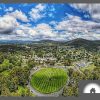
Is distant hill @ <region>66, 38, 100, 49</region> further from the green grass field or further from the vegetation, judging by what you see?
the green grass field

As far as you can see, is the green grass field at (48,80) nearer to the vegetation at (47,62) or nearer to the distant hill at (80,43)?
the vegetation at (47,62)

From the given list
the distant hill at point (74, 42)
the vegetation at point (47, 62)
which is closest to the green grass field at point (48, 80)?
the vegetation at point (47, 62)

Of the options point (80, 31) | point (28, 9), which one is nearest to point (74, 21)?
point (80, 31)

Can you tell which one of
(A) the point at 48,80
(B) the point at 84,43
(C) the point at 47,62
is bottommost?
(A) the point at 48,80

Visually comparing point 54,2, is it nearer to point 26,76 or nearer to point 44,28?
point 44,28

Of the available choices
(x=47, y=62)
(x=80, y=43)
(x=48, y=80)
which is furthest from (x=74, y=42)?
(x=48, y=80)

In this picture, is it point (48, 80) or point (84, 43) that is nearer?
point (48, 80)

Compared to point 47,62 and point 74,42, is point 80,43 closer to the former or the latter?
point 74,42

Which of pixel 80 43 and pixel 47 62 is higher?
pixel 80 43
